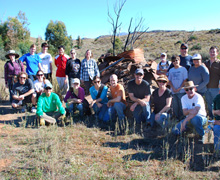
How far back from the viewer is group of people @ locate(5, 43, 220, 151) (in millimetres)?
4332

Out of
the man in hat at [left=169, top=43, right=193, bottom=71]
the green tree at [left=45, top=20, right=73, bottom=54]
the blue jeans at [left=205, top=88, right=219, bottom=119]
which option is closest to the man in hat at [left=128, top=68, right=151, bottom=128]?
the man in hat at [left=169, top=43, right=193, bottom=71]

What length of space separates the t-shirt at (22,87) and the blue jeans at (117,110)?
2.65 m

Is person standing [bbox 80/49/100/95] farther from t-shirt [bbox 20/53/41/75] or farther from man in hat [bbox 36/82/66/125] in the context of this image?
t-shirt [bbox 20/53/41/75]

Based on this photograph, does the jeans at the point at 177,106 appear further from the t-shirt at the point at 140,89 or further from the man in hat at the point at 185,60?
the man in hat at the point at 185,60

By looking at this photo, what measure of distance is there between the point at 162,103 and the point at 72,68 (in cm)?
310

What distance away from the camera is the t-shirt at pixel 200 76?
16.2ft

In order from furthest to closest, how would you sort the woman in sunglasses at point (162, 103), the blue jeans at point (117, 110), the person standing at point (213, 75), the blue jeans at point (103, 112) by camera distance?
the blue jeans at point (103, 112)
the blue jeans at point (117, 110)
the person standing at point (213, 75)
the woman in sunglasses at point (162, 103)

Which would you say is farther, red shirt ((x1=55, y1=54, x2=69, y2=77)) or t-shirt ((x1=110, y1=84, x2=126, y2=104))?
red shirt ((x1=55, y1=54, x2=69, y2=77))

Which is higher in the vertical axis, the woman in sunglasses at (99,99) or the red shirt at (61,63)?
the red shirt at (61,63)

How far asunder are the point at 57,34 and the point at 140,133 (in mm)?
23530

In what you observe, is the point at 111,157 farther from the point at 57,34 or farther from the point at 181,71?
the point at 57,34

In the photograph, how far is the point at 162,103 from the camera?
4.97 m

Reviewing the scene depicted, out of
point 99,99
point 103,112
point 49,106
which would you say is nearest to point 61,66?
point 49,106

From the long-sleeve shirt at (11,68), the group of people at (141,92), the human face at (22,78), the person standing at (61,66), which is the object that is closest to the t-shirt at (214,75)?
the group of people at (141,92)
